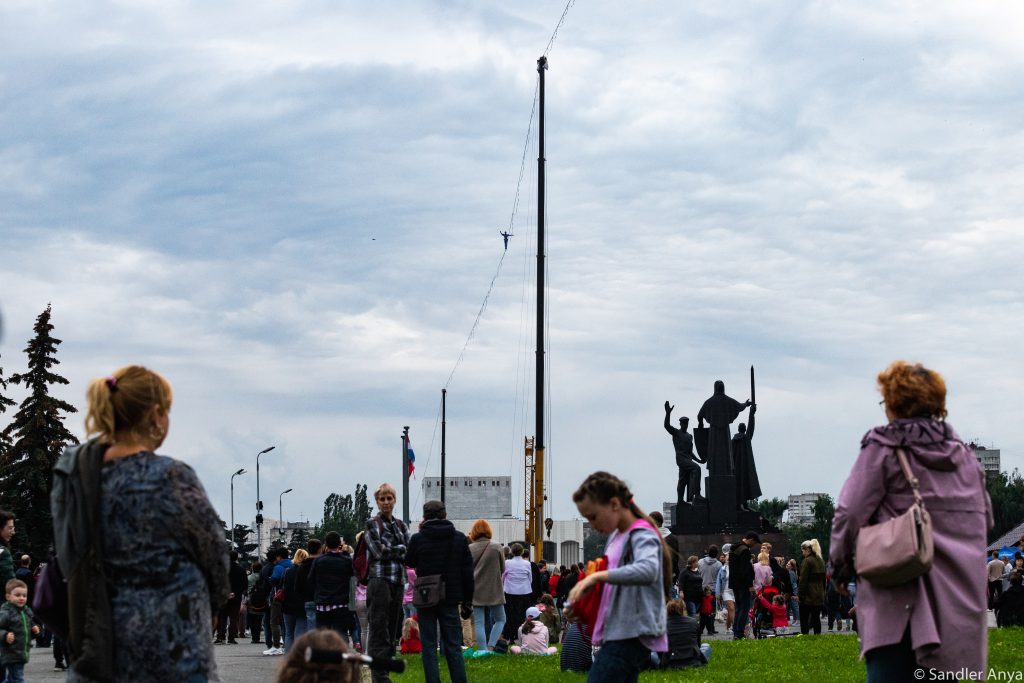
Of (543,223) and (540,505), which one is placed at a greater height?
(543,223)

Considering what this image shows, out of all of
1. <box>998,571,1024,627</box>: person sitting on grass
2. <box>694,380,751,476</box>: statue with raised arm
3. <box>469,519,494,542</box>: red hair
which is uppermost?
<box>694,380,751,476</box>: statue with raised arm

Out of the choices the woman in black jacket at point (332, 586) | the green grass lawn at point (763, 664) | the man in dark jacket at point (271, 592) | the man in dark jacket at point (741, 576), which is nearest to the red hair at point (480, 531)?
the green grass lawn at point (763, 664)

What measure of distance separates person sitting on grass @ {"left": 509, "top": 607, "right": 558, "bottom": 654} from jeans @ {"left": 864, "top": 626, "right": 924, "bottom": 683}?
1468 cm

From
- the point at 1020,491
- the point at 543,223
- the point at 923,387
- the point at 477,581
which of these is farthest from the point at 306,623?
the point at 1020,491

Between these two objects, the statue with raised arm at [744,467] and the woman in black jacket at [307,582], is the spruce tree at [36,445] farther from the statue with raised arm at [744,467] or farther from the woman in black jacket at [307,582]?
the woman in black jacket at [307,582]

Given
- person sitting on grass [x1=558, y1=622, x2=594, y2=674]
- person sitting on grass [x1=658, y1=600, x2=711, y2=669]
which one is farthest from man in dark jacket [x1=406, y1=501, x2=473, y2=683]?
person sitting on grass [x1=658, y1=600, x2=711, y2=669]

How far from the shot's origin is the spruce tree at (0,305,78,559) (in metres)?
54.8

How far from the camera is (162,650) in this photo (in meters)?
4.72

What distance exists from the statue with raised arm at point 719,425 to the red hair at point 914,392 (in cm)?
3007

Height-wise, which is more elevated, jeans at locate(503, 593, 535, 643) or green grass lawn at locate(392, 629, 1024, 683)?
jeans at locate(503, 593, 535, 643)

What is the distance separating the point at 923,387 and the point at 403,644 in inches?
656

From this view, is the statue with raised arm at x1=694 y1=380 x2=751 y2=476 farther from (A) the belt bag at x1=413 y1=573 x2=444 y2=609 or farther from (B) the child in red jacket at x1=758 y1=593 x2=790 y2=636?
(A) the belt bag at x1=413 y1=573 x2=444 y2=609

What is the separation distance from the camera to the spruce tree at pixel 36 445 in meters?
54.8

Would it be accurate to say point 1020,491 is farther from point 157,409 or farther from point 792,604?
point 157,409
